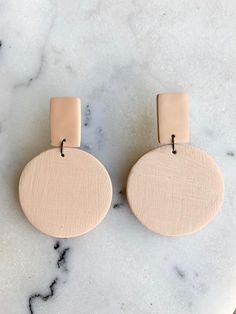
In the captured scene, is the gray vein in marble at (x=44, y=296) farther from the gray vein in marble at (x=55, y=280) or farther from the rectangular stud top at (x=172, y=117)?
the rectangular stud top at (x=172, y=117)

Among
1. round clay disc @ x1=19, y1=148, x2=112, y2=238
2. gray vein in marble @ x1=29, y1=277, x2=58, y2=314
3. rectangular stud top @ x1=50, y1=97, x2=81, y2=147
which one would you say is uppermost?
rectangular stud top @ x1=50, y1=97, x2=81, y2=147

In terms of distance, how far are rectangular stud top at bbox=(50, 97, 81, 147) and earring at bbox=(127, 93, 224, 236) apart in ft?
0.34

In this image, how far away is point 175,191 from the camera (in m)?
0.97

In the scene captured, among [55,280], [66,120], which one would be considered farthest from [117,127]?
[55,280]

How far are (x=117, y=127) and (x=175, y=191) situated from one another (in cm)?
14

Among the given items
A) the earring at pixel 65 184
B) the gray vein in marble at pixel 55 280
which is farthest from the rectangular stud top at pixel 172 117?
the gray vein in marble at pixel 55 280

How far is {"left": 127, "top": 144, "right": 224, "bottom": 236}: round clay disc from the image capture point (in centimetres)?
97

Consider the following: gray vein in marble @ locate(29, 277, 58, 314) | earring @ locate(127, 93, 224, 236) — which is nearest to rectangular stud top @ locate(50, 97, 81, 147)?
earring @ locate(127, 93, 224, 236)

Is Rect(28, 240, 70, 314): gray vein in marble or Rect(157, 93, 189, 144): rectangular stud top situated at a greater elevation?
Rect(157, 93, 189, 144): rectangular stud top

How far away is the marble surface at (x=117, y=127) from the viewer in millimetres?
998

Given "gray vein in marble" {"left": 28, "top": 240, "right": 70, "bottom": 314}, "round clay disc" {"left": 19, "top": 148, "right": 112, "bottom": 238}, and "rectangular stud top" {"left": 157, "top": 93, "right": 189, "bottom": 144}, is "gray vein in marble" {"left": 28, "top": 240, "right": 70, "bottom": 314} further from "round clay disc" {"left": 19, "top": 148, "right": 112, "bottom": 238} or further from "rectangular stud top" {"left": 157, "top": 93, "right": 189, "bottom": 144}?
"rectangular stud top" {"left": 157, "top": 93, "right": 189, "bottom": 144}

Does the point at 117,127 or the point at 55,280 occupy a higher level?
the point at 117,127

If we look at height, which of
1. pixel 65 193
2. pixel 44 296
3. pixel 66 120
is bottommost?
pixel 44 296

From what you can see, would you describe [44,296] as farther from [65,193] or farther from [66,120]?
[66,120]
